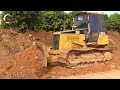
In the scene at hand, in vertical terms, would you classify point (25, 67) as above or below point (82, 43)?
below

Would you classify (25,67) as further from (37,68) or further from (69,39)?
(69,39)

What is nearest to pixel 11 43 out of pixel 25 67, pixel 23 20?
pixel 23 20

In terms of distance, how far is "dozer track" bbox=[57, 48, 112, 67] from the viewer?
1302 centimetres

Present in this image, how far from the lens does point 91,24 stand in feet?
46.8

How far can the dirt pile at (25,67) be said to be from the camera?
11.6m

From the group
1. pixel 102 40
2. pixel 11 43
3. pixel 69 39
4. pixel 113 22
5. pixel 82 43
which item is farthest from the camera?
pixel 113 22

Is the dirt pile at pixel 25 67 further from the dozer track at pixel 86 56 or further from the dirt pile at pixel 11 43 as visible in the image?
the dirt pile at pixel 11 43

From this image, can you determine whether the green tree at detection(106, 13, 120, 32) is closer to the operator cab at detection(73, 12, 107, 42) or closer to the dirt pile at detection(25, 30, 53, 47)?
the dirt pile at detection(25, 30, 53, 47)

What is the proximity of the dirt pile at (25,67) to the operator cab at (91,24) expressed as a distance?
110 inches

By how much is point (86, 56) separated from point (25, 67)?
3.42 metres

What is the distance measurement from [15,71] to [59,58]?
2.20 m

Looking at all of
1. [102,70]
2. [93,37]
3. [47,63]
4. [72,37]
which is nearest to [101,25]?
[93,37]

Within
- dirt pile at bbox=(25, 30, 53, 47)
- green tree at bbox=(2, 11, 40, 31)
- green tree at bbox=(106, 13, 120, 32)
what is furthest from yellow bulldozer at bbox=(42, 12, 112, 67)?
green tree at bbox=(106, 13, 120, 32)
